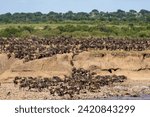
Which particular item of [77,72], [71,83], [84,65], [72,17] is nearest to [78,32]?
[84,65]

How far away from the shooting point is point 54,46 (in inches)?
1531

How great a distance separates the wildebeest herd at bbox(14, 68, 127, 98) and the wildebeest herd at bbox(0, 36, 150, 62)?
13.0 feet

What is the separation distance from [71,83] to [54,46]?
464 inches

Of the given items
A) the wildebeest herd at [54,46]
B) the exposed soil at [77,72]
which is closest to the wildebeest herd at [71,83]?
the exposed soil at [77,72]

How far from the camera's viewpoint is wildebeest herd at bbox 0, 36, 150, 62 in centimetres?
3459

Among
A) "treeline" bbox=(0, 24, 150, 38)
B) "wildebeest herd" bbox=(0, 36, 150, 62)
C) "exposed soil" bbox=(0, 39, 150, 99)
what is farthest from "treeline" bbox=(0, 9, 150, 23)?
"exposed soil" bbox=(0, 39, 150, 99)

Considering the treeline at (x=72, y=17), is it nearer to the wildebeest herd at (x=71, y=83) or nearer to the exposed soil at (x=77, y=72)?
the exposed soil at (x=77, y=72)

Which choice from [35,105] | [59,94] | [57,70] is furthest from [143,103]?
[57,70]

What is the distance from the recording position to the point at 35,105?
24.7ft

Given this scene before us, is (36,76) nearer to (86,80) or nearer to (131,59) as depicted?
(86,80)

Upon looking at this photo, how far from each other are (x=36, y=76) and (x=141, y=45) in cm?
1295

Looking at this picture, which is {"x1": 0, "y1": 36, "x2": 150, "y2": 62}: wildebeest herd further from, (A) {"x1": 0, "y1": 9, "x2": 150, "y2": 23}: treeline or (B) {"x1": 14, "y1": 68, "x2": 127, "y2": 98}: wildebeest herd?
(A) {"x1": 0, "y1": 9, "x2": 150, "y2": 23}: treeline

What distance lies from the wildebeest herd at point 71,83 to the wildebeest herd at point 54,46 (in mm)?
3970

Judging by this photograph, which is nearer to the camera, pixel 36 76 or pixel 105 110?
pixel 105 110
